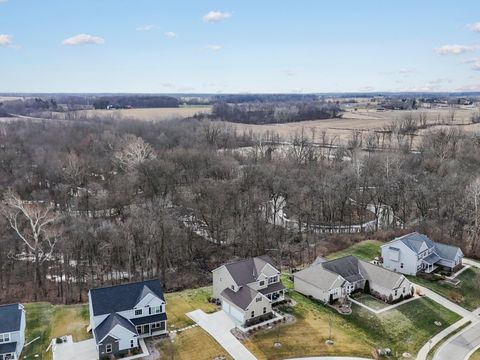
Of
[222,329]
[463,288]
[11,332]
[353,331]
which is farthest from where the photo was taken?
[463,288]

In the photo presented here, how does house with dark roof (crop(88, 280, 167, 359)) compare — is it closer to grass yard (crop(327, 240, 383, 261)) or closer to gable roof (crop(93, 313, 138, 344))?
gable roof (crop(93, 313, 138, 344))

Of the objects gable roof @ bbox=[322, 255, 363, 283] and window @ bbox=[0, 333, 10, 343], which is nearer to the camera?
window @ bbox=[0, 333, 10, 343]

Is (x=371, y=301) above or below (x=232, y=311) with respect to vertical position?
below

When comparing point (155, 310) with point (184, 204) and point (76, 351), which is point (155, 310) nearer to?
point (76, 351)

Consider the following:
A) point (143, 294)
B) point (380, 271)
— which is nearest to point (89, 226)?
point (143, 294)

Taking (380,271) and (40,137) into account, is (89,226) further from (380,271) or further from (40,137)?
(40,137)

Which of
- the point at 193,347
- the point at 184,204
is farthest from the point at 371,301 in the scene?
the point at 184,204

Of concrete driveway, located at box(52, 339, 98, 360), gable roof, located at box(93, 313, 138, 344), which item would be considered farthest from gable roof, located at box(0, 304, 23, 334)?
gable roof, located at box(93, 313, 138, 344)
